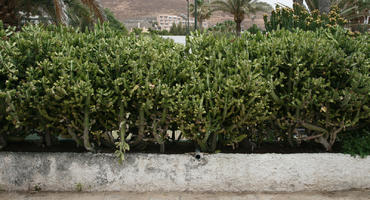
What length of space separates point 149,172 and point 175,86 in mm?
1104

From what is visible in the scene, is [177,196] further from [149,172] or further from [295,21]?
[295,21]

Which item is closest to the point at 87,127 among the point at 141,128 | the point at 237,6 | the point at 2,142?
the point at 141,128

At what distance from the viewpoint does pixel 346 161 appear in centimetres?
463

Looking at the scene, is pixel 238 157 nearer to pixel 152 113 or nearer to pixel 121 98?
pixel 152 113

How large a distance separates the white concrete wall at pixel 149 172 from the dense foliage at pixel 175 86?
0.25 meters

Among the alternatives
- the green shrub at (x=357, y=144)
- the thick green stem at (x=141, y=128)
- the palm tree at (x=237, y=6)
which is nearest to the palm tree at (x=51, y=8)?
the thick green stem at (x=141, y=128)

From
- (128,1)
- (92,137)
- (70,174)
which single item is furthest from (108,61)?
(128,1)

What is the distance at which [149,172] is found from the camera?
178 inches

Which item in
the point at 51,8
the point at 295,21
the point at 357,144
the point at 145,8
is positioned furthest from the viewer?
the point at 145,8

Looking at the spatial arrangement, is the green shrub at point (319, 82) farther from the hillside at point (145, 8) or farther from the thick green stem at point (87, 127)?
the hillside at point (145, 8)

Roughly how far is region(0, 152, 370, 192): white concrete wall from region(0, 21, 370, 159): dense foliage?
250 millimetres

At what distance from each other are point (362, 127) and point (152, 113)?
2.77 metres

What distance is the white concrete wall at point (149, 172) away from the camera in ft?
14.8

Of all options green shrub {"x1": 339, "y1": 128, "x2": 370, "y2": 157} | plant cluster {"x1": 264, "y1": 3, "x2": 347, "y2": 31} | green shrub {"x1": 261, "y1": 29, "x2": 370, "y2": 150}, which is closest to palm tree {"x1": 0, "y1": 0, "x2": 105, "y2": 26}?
plant cluster {"x1": 264, "y1": 3, "x2": 347, "y2": 31}
